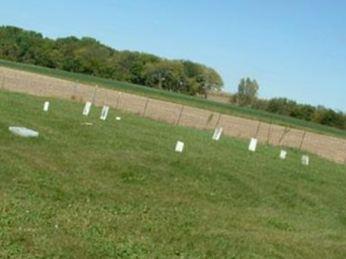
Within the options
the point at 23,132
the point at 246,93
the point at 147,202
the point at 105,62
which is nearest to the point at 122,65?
the point at 105,62

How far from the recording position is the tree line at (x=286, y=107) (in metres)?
106

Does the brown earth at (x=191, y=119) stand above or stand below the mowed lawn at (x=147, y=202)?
below

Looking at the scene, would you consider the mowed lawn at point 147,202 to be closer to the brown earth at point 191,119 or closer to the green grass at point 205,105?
the brown earth at point 191,119

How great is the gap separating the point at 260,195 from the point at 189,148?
5141 mm

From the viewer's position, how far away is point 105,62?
430ft

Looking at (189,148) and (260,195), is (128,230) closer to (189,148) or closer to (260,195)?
(260,195)

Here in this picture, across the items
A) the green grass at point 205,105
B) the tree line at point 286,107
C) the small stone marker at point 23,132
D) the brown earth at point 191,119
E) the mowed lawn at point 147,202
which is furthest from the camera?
the tree line at point 286,107

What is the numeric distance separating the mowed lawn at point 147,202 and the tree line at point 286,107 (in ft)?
303

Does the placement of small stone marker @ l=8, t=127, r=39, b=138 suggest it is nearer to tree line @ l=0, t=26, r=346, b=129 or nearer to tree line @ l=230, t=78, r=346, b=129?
tree line @ l=230, t=78, r=346, b=129

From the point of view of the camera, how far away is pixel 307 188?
14625 mm

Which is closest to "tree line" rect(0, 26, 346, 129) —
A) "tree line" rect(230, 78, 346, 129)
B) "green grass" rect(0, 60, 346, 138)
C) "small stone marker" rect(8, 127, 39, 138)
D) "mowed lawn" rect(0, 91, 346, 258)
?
"tree line" rect(230, 78, 346, 129)

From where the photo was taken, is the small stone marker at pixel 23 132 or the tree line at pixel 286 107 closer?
the small stone marker at pixel 23 132

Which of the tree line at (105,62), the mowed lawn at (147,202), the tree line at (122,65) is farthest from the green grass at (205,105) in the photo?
the mowed lawn at (147,202)

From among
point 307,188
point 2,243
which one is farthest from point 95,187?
point 307,188
